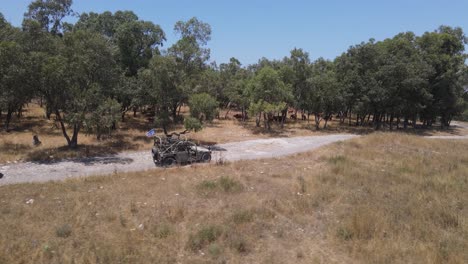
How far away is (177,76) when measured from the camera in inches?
1084

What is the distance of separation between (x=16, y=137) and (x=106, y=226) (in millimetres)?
21199

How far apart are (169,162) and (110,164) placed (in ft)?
11.8

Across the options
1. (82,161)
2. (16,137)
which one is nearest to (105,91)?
(82,161)

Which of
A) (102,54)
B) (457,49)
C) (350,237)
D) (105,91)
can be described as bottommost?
(350,237)

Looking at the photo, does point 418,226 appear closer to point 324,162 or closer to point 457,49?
point 324,162

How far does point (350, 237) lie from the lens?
10.2 metres

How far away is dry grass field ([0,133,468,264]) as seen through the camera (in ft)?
29.9

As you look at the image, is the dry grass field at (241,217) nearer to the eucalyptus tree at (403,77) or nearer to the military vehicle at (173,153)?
the military vehicle at (173,153)

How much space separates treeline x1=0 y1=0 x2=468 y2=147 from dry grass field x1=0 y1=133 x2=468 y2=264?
30.1ft

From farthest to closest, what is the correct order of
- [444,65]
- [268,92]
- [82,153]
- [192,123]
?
[444,65] < [268,92] < [192,123] < [82,153]

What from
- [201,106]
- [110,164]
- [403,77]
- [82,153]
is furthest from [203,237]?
[403,77]

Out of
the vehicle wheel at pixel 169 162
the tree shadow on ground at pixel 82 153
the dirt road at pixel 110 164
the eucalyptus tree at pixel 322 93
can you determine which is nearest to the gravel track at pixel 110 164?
the dirt road at pixel 110 164

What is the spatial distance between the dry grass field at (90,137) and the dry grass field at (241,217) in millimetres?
7431

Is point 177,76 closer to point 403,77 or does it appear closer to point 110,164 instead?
point 110,164
